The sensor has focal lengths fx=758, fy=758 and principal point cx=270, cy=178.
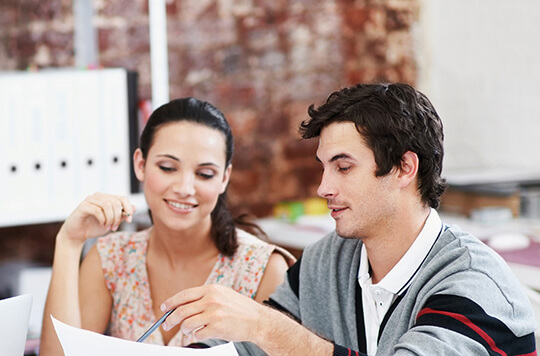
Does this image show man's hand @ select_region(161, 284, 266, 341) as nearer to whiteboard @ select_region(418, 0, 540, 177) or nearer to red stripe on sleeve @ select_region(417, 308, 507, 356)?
red stripe on sleeve @ select_region(417, 308, 507, 356)

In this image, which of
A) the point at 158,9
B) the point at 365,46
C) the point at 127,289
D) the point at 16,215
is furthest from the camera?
the point at 365,46

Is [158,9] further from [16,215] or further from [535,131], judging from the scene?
[535,131]

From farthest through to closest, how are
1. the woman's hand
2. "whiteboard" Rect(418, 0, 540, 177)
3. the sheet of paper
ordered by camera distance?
"whiteboard" Rect(418, 0, 540, 177)
the woman's hand
the sheet of paper

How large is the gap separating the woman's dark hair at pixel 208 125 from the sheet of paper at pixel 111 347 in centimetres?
66

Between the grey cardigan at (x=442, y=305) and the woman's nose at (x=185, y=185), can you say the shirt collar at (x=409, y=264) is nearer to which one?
the grey cardigan at (x=442, y=305)

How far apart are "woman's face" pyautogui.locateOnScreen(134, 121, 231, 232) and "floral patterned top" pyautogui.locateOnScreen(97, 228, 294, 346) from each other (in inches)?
5.1

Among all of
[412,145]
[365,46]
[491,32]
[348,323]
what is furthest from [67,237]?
[491,32]

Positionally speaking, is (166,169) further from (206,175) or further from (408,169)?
(408,169)

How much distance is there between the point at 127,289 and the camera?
1725mm

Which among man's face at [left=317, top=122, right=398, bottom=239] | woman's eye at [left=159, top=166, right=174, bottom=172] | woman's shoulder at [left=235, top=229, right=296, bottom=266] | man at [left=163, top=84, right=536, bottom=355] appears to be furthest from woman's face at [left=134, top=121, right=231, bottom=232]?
man's face at [left=317, top=122, right=398, bottom=239]

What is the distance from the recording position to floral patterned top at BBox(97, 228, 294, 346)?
65.3 inches

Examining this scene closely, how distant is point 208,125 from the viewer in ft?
5.51

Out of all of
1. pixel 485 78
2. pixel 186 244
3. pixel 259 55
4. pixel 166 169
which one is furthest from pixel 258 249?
pixel 485 78

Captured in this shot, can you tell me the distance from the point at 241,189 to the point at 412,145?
1.74 meters
